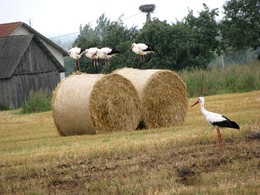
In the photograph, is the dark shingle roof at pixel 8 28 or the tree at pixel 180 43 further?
the dark shingle roof at pixel 8 28

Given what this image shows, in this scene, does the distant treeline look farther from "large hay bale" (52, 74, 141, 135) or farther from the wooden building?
"large hay bale" (52, 74, 141, 135)

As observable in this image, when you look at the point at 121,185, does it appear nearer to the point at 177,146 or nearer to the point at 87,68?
the point at 177,146

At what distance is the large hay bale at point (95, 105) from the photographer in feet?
57.8

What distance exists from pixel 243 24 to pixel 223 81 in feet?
41.5

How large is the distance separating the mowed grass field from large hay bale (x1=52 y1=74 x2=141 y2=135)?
142 cm

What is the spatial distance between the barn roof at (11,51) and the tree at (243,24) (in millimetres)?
12876

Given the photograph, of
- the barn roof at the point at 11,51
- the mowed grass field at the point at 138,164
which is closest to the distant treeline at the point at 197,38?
the barn roof at the point at 11,51

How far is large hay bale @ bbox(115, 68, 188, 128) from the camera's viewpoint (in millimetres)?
18609

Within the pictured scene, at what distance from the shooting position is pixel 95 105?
58.0 ft

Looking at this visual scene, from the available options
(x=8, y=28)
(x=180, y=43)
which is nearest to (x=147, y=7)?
(x=8, y=28)

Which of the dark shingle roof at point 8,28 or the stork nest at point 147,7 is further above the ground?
the stork nest at point 147,7

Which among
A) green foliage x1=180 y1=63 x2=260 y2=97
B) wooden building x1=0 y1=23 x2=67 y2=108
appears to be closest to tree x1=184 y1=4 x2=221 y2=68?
wooden building x1=0 y1=23 x2=67 y2=108

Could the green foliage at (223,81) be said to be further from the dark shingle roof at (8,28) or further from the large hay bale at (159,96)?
the dark shingle roof at (8,28)

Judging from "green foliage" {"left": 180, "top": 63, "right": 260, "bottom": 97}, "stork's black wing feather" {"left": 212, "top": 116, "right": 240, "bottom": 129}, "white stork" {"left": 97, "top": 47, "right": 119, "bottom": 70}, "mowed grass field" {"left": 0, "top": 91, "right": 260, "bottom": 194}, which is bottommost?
"green foliage" {"left": 180, "top": 63, "right": 260, "bottom": 97}
